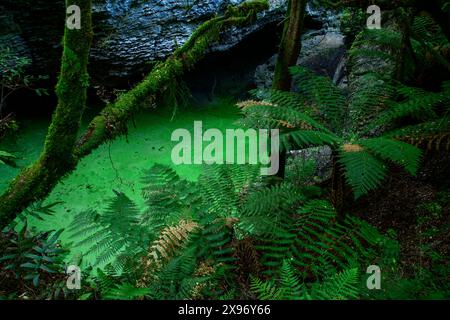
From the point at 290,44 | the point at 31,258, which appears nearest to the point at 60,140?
the point at 31,258

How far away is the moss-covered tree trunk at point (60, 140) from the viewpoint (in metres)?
2.15

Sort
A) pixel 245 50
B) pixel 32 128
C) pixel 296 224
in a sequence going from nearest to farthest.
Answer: pixel 296 224
pixel 32 128
pixel 245 50

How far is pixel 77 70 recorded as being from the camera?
2.15 metres

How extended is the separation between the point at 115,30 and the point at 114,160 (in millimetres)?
1559

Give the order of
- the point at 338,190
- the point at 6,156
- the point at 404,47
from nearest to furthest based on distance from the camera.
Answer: the point at 338,190
the point at 404,47
the point at 6,156

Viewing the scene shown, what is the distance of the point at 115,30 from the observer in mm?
4875

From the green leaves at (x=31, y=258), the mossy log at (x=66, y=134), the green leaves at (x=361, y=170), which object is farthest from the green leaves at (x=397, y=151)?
the green leaves at (x=31, y=258)

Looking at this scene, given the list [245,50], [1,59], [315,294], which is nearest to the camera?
[315,294]

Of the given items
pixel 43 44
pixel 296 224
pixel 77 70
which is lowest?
pixel 296 224

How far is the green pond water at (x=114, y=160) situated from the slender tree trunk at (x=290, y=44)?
1630mm

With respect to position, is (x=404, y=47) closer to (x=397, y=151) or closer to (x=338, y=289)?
(x=397, y=151)
